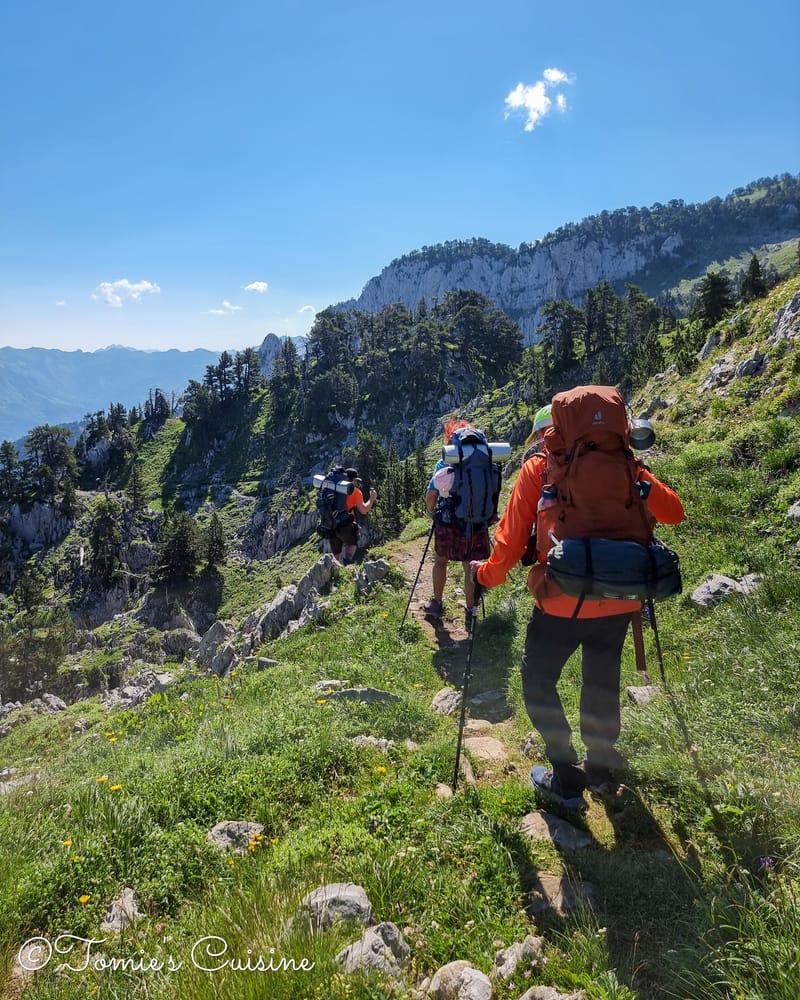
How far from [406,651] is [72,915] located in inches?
223

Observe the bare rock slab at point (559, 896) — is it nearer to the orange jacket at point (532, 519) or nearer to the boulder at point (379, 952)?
the boulder at point (379, 952)

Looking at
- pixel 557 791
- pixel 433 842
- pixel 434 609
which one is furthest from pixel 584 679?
pixel 434 609

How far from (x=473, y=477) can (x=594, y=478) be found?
14.6ft

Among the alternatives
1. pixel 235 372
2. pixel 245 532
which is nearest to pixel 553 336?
pixel 245 532

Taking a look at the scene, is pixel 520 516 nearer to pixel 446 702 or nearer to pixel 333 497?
pixel 446 702

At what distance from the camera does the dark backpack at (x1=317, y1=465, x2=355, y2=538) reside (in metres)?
13.1

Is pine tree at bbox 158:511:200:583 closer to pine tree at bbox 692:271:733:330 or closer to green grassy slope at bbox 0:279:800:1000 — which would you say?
pine tree at bbox 692:271:733:330

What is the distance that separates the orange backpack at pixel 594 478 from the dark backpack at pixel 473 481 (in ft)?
13.0

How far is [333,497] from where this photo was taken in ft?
43.6

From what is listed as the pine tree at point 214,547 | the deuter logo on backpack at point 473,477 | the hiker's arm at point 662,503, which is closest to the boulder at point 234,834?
the hiker's arm at point 662,503

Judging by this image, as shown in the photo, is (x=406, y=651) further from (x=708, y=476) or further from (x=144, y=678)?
(x=144, y=678)

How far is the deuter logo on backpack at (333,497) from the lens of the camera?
42.8 feet

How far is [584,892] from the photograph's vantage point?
131 inches

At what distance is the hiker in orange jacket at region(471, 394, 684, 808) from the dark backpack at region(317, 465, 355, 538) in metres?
8.96
